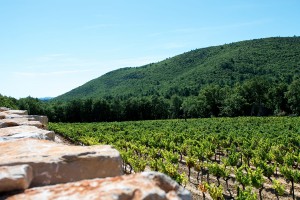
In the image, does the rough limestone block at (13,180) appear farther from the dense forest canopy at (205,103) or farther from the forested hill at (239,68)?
the forested hill at (239,68)

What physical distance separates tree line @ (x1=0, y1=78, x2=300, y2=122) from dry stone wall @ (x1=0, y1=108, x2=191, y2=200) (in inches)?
3816

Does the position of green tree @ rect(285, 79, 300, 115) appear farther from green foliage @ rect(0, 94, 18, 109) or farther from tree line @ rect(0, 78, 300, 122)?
green foliage @ rect(0, 94, 18, 109)

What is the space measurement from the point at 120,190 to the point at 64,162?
121 cm

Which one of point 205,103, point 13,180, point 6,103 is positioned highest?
point 6,103

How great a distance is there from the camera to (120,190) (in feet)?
9.39

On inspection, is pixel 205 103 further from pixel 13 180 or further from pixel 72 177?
pixel 13 180

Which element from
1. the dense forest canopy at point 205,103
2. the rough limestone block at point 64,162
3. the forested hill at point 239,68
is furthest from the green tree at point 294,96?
the rough limestone block at point 64,162

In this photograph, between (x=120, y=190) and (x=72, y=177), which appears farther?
(x=72, y=177)

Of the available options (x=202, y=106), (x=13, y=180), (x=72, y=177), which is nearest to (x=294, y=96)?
(x=202, y=106)

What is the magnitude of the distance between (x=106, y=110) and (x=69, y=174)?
364 feet

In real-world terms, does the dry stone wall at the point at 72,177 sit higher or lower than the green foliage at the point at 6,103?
lower

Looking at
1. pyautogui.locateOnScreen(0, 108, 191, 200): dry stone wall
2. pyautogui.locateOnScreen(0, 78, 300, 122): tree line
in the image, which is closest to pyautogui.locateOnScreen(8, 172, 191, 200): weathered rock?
pyautogui.locateOnScreen(0, 108, 191, 200): dry stone wall

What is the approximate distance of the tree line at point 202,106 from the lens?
325ft

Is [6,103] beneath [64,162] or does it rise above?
above
